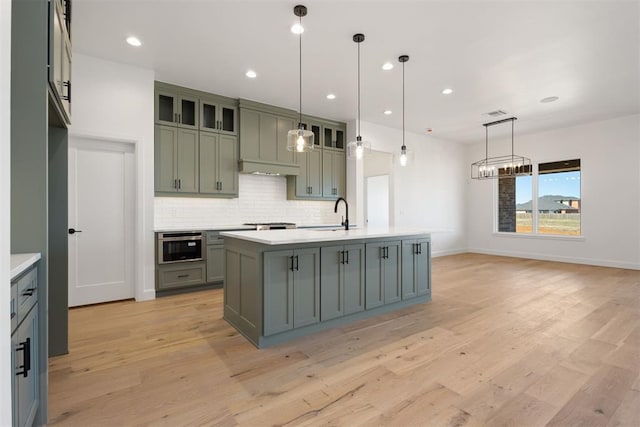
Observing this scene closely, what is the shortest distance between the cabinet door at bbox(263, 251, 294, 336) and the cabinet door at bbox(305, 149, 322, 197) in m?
3.41

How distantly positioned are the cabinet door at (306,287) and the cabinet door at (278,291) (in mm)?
53

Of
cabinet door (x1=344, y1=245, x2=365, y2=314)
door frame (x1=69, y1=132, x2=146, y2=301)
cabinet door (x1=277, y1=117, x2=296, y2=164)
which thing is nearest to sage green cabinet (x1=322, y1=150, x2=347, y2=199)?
cabinet door (x1=277, y1=117, x2=296, y2=164)

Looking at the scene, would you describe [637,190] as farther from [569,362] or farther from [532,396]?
[532,396]

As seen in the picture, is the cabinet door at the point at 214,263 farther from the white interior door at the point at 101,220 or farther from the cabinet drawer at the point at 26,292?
the cabinet drawer at the point at 26,292

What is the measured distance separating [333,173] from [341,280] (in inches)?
142

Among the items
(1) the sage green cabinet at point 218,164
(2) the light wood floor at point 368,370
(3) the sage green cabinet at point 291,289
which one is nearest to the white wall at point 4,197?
(2) the light wood floor at point 368,370

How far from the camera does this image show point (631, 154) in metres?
6.09

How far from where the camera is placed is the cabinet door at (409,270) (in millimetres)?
3710

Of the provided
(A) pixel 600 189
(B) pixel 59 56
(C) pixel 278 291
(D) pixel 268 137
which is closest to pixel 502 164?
(A) pixel 600 189

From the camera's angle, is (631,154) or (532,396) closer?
(532,396)

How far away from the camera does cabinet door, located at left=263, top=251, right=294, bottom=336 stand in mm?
2668

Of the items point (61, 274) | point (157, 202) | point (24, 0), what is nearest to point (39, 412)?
point (61, 274)

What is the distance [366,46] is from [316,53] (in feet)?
1.94

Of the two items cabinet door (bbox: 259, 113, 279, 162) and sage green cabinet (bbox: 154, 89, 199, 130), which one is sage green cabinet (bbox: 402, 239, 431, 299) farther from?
sage green cabinet (bbox: 154, 89, 199, 130)
